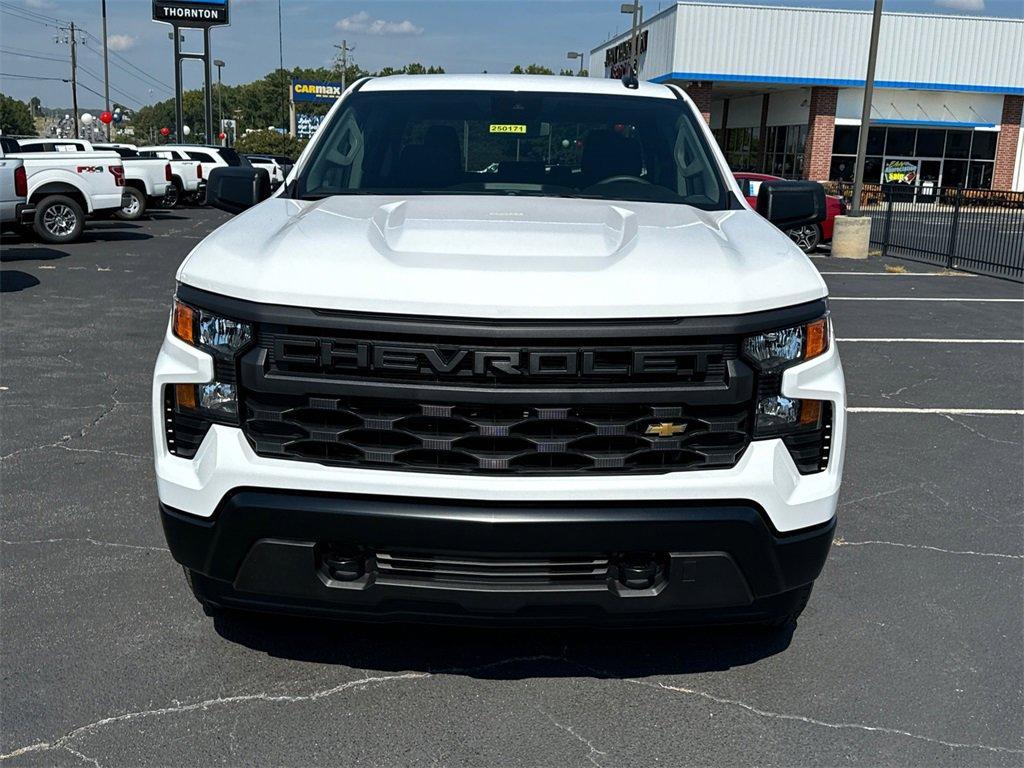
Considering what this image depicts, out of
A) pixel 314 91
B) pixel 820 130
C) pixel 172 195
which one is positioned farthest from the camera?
pixel 314 91

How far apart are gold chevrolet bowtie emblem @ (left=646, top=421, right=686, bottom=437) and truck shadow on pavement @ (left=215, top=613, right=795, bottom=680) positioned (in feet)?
2.83

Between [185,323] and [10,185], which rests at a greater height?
[185,323]

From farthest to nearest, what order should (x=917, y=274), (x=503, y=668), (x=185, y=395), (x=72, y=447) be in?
(x=917, y=274) → (x=72, y=447) → (x=503, y=668) → (x=185, y=395)

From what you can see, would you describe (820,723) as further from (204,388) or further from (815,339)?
Answer: (204,388)

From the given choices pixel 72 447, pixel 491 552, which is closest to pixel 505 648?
pixel 491 552

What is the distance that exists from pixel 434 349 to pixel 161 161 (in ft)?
73.2

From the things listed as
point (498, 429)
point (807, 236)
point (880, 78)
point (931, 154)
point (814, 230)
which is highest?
point (880, 78)

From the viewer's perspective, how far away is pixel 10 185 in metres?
15.0

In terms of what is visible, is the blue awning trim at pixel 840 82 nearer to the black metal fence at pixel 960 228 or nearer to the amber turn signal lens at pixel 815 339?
the black metal fence at pixel 960 228

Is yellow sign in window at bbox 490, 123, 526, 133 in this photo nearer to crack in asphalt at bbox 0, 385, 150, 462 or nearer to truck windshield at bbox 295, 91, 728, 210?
truck windshield at bbox 295, 91, 728, 210

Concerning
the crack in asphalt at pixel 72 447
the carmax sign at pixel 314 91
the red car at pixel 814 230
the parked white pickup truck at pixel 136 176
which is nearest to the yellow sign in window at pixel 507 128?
→ the crack in asphalt at pixel 72 447

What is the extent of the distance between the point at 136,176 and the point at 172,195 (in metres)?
3.74

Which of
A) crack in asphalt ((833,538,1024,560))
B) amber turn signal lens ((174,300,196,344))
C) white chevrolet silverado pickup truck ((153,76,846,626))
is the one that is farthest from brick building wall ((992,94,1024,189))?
amber turn signal lens ((174,300,196,344))

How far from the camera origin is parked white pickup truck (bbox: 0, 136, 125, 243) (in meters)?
17.1
